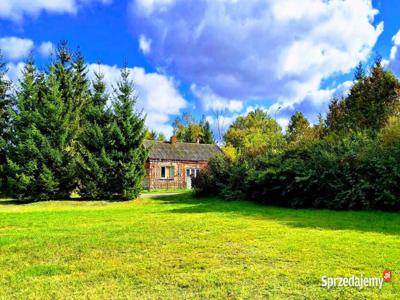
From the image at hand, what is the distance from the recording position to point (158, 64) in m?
21.0

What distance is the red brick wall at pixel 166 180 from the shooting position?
32781 mm

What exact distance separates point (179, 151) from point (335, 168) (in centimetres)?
2335

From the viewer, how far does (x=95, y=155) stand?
67.4 ft

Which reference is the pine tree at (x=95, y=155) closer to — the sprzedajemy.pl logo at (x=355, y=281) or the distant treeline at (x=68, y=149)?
the distant treeline at (x=68, y=149)

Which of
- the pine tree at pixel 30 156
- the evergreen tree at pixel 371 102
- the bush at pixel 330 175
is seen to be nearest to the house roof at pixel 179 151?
the pine tree at pixel 30 156

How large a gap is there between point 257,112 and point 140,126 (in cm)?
4165

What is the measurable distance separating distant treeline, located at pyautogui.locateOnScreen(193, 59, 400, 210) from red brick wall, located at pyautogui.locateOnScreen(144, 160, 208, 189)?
517 inches

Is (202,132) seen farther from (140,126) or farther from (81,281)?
(81,281)

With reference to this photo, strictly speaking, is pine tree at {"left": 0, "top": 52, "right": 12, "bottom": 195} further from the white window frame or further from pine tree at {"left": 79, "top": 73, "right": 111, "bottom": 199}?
the white window frame

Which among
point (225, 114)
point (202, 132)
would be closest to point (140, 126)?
point (202, 132)

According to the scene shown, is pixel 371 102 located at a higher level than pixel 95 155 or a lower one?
higher

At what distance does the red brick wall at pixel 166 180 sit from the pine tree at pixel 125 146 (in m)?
11.7

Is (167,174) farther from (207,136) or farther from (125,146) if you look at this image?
(207,136)

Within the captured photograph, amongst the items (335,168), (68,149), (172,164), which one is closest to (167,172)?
(172,164)
